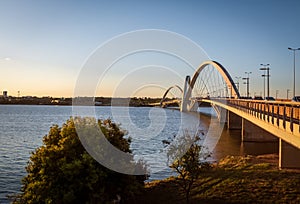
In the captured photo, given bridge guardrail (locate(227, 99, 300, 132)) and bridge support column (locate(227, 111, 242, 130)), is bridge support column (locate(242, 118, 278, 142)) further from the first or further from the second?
bridge guardrail (locate(227, 99, 300, 132))

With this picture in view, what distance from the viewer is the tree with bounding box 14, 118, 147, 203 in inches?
671

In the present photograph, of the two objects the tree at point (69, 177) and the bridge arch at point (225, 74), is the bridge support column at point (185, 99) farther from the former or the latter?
the tree at point (69, 177)

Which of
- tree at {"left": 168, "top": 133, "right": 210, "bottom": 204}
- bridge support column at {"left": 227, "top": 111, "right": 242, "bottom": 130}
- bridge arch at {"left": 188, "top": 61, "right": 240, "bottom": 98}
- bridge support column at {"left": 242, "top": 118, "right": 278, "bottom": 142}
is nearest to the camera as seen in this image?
tree at {"left": 168, "top": 133, "right": 210, "bottom": 204}

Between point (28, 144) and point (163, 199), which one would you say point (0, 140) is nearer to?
point (28, 144)

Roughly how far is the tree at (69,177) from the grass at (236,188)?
12.1 ft

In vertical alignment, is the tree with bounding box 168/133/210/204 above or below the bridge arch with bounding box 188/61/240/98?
below

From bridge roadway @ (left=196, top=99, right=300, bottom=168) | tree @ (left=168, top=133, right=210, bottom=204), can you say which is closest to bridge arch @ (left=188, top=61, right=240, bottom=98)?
bridge roadway @ (left=196, top=99, right=300, bottom=168)

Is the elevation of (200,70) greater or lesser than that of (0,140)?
greater

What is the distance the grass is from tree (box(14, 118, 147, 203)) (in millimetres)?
3703

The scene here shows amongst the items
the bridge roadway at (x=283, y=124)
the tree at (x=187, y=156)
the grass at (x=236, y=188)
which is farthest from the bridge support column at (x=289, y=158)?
the tree at (x=187, y=156)

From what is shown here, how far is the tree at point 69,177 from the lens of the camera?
17.0m

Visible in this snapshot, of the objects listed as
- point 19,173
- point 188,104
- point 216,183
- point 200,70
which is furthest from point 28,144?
point 188,104

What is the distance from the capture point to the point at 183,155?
68.4 ft

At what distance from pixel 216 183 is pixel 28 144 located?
109 feet
